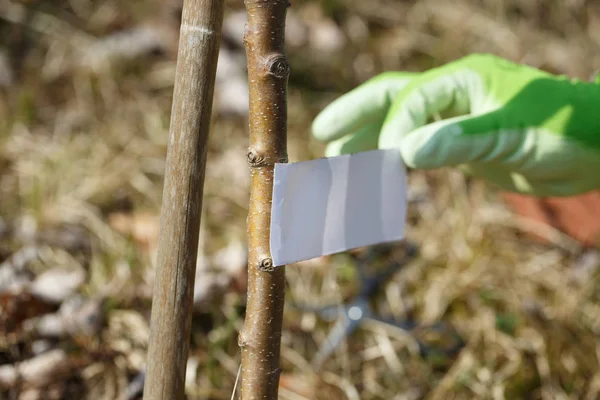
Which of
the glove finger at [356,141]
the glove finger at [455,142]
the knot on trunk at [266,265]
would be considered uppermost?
the glove finger at [356,141]

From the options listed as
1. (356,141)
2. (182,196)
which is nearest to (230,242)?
(356,141)

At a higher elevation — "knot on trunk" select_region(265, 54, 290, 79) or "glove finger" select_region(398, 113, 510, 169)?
"knot on trunk" select_region(265, 54, 290, 79)

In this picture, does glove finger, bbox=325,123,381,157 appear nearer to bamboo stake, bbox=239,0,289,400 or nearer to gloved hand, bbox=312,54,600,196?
gloved hand, bbox=312,54,600,196

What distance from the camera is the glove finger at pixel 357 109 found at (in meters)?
0.68

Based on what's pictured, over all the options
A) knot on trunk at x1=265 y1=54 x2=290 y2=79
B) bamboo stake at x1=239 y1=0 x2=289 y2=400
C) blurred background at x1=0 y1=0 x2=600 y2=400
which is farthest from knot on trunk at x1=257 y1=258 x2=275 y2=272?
blurred background at x1=0 y1=0 x2=600 y2=400

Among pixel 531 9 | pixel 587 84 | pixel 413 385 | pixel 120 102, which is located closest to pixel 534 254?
pixel 413 385

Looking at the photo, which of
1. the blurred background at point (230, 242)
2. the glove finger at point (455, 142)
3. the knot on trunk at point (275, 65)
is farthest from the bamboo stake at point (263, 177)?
the blurred background at point (230, 242)

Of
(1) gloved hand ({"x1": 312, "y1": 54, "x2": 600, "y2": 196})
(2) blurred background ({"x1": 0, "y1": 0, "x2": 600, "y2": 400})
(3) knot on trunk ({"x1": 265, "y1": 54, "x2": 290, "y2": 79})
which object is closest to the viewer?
(3) knot on trunk ({"x1": 265, "y1": 54, "x2": 290, "y2": 79})

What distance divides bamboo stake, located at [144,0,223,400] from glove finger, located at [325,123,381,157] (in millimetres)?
194

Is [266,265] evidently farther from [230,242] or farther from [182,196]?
[230,242]

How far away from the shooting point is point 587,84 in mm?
720

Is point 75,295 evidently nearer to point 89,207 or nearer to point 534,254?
point 89,207

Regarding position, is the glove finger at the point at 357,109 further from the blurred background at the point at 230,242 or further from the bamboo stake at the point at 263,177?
the blurred background at the point at 230,242

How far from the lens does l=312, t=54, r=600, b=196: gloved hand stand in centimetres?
63
